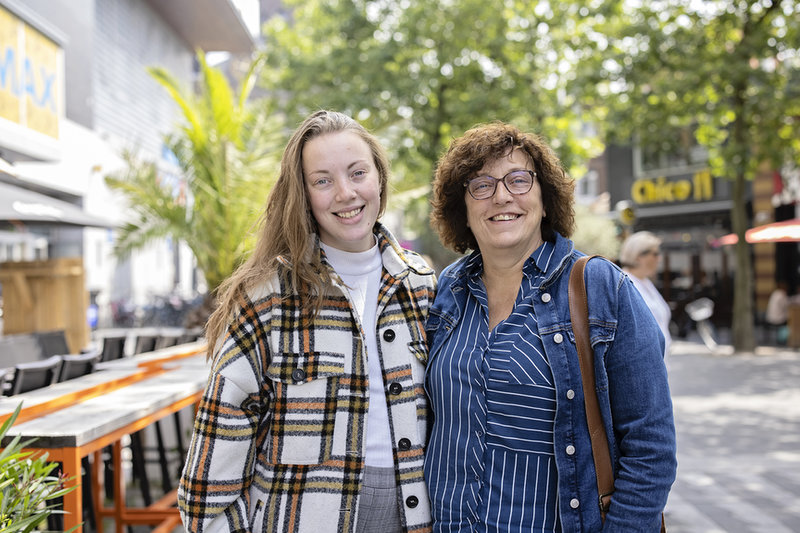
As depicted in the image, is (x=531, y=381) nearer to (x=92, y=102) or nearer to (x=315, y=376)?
(x=315, y=376)

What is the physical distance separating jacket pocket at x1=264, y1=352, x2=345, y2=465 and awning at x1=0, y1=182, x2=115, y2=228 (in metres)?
4.53

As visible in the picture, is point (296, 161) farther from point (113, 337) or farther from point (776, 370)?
point (776, 370)

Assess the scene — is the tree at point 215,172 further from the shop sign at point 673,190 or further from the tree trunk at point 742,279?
the shop sign at point 673,190

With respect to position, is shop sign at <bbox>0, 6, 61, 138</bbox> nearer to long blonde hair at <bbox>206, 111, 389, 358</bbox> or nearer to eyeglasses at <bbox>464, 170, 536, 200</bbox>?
long blonde hair at <bbox>206, 111, 389, 358</bbox>

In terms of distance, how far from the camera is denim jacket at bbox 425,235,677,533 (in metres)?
1.82

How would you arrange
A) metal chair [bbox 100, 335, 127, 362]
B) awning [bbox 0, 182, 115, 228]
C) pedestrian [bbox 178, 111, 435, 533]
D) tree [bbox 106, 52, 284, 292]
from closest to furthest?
pedestrian [bbox 178, 111, 435, 533] → awning [bbox 0, 182, 115, 228] → metal chair [bbox 100, 335, 127, 362] → tree [bbox 106, 52, 284, 292]

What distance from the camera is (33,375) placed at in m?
4.22

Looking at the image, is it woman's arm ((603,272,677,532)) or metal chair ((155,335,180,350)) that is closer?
woman's arm ((603,272,677,532))

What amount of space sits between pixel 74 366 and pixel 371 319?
340cm

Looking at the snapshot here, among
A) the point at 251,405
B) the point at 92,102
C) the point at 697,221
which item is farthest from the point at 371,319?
the point at 697,221

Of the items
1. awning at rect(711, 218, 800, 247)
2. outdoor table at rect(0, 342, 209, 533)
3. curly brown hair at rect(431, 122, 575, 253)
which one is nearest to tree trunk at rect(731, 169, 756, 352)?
awning at rect(711, 218, 800, 247)

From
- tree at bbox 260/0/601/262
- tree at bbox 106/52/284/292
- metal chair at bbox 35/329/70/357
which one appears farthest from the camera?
tree at bbox 260/0/601/262

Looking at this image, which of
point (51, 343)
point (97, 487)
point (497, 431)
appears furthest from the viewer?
point (51, 343)

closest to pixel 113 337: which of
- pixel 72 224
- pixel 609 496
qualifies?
pixel 72 224
